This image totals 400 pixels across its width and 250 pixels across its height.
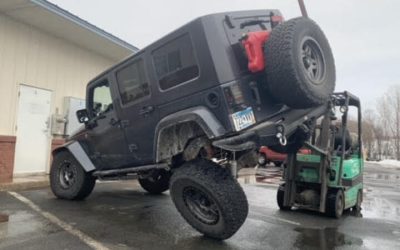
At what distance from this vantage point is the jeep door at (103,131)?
6727 millimetres

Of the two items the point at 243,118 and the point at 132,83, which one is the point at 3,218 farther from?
the point at 243,118

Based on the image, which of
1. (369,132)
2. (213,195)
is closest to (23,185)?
(213,195)

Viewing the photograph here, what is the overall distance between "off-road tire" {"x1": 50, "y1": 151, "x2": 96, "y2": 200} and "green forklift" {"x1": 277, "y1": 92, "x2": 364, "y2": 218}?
3737mm

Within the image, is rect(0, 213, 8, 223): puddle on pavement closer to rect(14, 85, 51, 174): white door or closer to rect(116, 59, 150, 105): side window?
rect(116, 59, 150, 105): side window

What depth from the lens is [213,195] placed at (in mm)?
4793

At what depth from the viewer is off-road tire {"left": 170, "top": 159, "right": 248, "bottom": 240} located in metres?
4.78

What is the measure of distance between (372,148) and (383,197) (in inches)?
2143

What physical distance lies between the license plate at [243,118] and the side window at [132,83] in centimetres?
165

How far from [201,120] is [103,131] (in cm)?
278

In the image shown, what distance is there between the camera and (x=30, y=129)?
35.7 ft

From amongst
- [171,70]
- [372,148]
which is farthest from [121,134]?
[372,148]

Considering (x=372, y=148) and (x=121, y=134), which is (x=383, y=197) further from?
(x=372, y=148)

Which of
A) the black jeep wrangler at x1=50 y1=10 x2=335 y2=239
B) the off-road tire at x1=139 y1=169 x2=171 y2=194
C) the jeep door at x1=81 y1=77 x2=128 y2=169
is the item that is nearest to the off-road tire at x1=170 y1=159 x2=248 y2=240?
the black jeep wrangler at x1=50 y1=10 x2=335 y2=239

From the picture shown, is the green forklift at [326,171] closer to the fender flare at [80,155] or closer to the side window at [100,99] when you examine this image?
the side window at [100,99]
